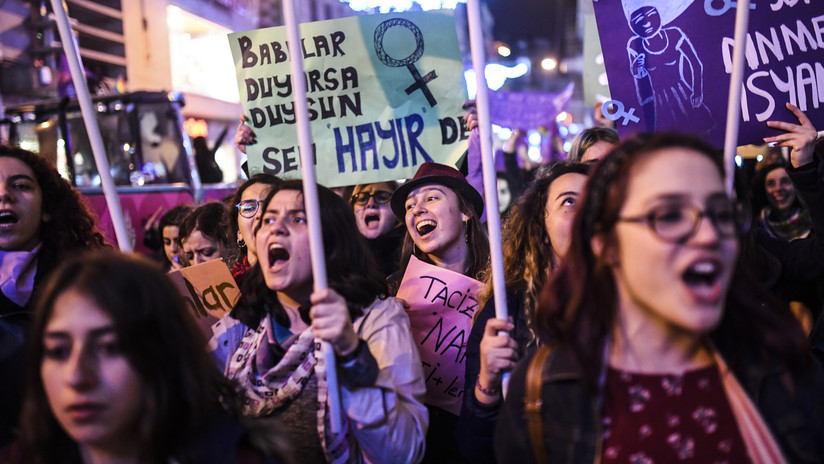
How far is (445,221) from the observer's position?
3.28m

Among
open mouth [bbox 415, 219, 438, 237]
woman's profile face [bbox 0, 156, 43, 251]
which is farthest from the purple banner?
woman's profile face [bbox 0, 156, 43, 251]

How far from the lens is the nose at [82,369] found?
4.61 feet

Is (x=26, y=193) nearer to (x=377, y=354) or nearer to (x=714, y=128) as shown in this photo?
(x=377, y=354)

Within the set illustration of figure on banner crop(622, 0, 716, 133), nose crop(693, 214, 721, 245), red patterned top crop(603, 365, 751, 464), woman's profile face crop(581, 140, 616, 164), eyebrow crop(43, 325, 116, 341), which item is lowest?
red patterned top crop(603, 365, 751, 464)

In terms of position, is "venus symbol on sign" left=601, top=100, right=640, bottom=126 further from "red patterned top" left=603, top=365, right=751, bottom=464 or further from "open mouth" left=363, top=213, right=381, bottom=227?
"open mouth" left=363, top=213, right=381, bottom=227

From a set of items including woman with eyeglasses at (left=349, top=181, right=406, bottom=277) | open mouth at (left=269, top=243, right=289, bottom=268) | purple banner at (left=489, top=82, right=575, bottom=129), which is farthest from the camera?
purple banner at (left=489, top=82, right=575, bottom=129)

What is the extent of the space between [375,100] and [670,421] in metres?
2.23

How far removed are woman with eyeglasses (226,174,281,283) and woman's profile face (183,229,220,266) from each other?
53cm

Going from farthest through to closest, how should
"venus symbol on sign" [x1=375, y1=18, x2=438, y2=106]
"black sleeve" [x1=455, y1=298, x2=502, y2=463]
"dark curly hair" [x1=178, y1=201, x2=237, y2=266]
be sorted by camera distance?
"dark curly hair" [x1=178, y1=201, x2=237, y2=266]
"venus symbol on sign" [x1=375, y1=18, x2=438, y2=106]
"black sleeve" [x1=455, y1=298, x2=502, y2=463]

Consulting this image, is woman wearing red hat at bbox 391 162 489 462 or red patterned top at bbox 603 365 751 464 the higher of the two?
woman wearing red hat at bbox 391 162 489 462

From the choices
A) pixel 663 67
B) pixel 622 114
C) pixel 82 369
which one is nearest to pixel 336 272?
pixel 82 369

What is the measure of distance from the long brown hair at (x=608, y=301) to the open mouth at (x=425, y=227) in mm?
1652

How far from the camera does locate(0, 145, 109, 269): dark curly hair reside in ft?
8.56

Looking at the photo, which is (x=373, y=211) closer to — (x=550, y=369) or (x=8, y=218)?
(x=8, y=218)
